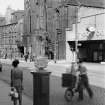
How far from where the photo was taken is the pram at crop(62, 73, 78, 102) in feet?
33.6

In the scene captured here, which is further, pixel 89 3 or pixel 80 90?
pixel 89 3

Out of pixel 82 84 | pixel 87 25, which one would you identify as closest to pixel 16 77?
pixel 82 84

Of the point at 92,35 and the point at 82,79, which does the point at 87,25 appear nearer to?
the point at 92,35

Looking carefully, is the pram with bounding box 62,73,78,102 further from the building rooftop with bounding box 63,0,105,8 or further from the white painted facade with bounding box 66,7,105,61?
the building rooftop with bounding box 63,0,105,8

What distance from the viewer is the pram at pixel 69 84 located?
10.2 metres

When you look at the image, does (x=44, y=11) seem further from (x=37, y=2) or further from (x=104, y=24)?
(x=104, y=24)

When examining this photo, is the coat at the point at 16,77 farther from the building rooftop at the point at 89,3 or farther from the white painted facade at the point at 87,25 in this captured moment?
the building rooftop at the point at 89,3

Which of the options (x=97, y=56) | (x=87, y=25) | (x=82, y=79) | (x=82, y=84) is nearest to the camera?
(x=82, y=79)

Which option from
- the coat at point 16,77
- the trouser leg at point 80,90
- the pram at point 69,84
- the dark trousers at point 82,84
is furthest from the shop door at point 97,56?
the coat at point 16,77

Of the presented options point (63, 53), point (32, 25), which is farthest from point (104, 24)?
point (32, 25)

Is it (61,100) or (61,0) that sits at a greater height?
(61,0)

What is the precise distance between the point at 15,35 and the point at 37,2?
16.6 metres

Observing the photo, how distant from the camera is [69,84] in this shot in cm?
1049

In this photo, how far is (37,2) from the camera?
6938 cm
